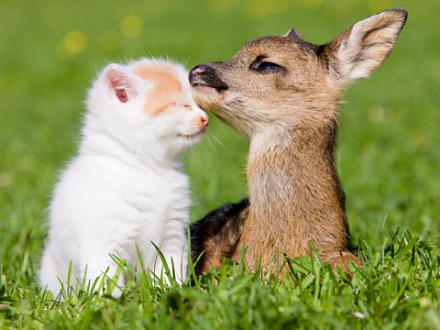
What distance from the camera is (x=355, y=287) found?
2.61m

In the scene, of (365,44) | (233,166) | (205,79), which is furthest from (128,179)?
(233,166)

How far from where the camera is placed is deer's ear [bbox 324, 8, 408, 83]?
3.36 meters

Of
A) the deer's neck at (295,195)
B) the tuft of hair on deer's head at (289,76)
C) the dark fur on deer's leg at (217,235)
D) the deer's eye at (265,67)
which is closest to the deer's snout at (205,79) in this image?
the tuft of hair on deer's head at (289,76)

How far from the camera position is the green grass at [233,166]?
233 centimetres

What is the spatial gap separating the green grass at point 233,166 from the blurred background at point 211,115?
1.1 inches

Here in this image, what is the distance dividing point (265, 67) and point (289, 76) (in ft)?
0.57

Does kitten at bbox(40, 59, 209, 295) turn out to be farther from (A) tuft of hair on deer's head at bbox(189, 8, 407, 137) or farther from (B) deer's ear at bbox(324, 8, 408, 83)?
(B) deer's ear at bbox(324, 8, 408, 83)

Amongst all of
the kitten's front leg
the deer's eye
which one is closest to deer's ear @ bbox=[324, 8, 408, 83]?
the deer's eye

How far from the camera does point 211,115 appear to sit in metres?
3.79

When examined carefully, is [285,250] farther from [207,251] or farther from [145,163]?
[145,163]

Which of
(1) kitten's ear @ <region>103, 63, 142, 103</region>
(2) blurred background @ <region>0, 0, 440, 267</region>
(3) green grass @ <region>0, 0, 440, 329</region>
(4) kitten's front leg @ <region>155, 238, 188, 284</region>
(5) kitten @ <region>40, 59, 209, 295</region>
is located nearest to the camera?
(3) green grass @ <region>0, 0, 440, 329</region>

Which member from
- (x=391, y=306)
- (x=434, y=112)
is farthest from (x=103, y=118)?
(x=434, y=112)

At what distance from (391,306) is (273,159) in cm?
122

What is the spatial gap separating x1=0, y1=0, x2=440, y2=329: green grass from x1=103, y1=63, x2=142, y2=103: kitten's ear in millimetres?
643
